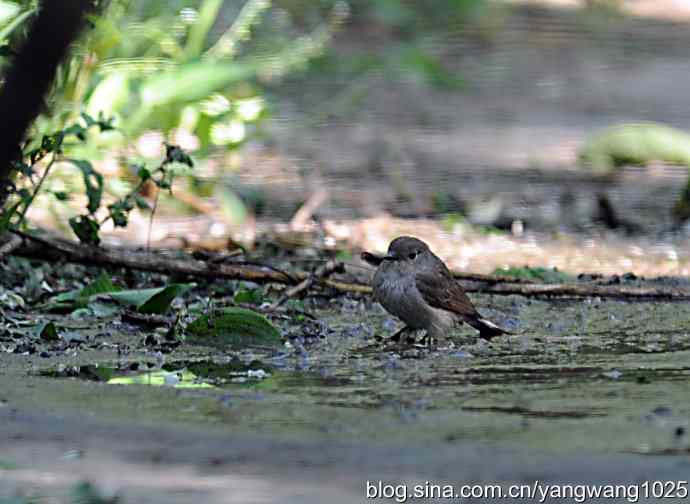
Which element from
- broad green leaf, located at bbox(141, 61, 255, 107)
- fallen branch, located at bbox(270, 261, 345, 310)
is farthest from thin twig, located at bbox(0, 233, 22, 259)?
broad green leaf, located at bbox(141, 61, 255, 107)

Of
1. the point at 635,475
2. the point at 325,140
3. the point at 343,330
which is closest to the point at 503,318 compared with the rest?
the point at 343,330

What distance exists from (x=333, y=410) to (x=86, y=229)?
2125mm

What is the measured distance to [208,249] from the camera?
5.95 m

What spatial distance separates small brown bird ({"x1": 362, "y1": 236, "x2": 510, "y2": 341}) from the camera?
427 cm

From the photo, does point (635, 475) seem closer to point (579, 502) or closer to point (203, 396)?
point (579, 502)

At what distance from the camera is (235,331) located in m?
4.03

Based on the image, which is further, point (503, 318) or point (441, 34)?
point (441, 34)

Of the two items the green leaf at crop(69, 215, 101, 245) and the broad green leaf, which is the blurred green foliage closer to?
the broad green leaf

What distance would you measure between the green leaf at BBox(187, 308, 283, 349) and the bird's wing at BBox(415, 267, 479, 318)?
54cm

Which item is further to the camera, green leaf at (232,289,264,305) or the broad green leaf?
the broad green leaf

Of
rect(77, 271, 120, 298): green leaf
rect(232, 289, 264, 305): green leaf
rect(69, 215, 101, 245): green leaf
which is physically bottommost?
rect(232, 289, 264, 305): green leaf

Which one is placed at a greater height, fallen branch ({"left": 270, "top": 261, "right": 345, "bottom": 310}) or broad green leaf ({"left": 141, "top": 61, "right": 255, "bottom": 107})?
broad green leaf ({"left": 141, "top": 61, "right": 255, "bottom": 107})

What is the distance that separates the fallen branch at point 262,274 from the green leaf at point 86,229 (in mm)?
56

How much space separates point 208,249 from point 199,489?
369 centimetres
